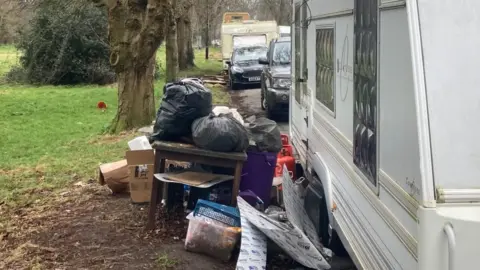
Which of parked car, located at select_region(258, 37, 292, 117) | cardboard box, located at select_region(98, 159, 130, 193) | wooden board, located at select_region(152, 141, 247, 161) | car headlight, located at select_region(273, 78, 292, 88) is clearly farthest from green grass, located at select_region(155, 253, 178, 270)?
car headlight, located at select_region(273, 78, 292, 88)

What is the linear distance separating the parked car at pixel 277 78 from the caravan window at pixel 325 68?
26.8 feet

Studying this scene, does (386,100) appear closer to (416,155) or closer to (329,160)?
(416,155)

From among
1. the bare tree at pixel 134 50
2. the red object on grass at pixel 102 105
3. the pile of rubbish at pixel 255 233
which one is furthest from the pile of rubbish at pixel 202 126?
the red object on grass at pixel 102 105

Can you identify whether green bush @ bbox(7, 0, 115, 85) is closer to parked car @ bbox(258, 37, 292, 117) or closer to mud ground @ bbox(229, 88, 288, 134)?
mud ground @ bbox(229, 88, 288, 134)

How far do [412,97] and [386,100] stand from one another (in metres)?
0.48

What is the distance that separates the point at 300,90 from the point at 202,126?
6.04 feet

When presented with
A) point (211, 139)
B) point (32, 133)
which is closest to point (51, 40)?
point (32, 133)

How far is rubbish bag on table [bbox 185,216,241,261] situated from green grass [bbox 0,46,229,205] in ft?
10.4

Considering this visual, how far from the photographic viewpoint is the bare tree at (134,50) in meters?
11.6

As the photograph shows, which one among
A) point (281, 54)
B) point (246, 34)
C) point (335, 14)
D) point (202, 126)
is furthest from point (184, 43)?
point (335, 14)

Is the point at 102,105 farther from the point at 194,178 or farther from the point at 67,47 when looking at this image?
the point at 194,178

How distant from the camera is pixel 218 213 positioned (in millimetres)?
5457

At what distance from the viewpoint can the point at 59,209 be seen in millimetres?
7172

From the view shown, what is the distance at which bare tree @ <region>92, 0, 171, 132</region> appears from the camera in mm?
11617
